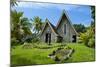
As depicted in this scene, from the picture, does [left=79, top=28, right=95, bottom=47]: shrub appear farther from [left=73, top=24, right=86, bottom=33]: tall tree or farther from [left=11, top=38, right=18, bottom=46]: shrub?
[left=11, top=38, right=18, bottom=46]: shrub

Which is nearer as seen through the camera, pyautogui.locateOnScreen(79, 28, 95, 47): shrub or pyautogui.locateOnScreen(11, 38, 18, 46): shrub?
pyautogui.locateOnScreen(11, 38, 18, 46): shrub

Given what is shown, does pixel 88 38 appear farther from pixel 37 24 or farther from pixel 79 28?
pixel 37 24

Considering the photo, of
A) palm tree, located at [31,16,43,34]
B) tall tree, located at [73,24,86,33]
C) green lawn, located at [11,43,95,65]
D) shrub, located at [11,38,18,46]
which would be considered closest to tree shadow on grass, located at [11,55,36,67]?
green lawn, located at [11,43,95,65]

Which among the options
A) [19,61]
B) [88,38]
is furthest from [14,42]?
[88,38]

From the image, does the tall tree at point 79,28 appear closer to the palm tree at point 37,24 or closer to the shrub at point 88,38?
the shrub at point 88,38

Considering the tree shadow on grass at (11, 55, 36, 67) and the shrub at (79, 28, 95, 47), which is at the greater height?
the shrub at (79, 28, 95, 47)

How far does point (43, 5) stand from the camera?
249 centimetres

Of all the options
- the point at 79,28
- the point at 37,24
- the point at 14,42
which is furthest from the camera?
the point at 79,28

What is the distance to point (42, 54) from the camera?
8.15 ft

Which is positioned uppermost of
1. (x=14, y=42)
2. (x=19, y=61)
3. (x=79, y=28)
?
(x=79, y=28)

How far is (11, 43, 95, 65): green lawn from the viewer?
2365 mm

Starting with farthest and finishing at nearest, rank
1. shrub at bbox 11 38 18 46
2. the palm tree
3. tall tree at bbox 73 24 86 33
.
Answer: tall tree at bbox 73 24 86 33
the palm tree
shrub at bbox 11 38 18 46
